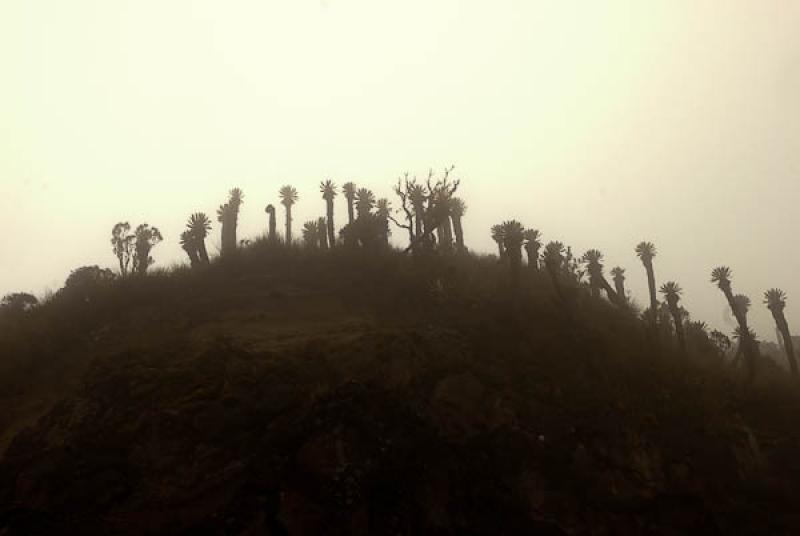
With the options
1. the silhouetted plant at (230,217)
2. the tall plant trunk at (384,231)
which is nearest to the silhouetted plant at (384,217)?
the tall plant trunk at (384,231)

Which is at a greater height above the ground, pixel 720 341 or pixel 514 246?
pixel 514 246

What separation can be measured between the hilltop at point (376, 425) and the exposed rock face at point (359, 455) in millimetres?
67

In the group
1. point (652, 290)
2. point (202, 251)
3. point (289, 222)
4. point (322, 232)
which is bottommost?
point (652, 290)

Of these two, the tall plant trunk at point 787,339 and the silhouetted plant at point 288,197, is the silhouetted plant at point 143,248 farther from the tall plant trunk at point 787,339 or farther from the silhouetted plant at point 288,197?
the tall plant trunk at point 787,339

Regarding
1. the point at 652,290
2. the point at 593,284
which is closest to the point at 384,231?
the point at 593,284

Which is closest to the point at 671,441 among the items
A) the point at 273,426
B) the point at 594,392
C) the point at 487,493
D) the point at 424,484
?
the point at 594,392

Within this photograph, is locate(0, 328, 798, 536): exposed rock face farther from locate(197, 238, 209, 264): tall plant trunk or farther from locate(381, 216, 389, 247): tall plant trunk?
locate(381, 216, 389, 247): tall plant trunk

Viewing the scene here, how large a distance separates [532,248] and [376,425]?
897 inches

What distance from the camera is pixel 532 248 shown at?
125 feet

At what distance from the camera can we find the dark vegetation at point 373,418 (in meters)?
16.6

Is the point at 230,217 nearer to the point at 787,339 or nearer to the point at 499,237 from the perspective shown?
the point at 499,237

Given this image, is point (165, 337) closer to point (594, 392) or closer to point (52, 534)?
point (52, 534)

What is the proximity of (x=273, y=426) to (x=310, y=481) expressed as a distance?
2.63m

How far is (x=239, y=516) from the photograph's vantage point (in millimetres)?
15766
